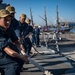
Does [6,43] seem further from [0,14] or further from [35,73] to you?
[35,73]

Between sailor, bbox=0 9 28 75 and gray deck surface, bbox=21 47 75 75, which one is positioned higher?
sailor, bbox=0 9 28 75

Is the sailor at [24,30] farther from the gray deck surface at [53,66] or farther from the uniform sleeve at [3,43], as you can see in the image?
the uniform sleeve at [3,43]

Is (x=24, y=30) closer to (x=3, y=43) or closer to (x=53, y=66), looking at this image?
(x=53, y=66)

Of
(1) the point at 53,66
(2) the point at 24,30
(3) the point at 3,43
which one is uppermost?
(3) the point at 3,43

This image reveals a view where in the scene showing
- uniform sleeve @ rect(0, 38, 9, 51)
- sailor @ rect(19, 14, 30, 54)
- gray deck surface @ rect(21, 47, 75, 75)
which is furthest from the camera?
sailor @ rect(19, 14, 30, 54)

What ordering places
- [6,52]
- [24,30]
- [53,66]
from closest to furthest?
[6,52] < [53,66] < [24,30]

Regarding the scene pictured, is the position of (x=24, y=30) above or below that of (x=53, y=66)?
above

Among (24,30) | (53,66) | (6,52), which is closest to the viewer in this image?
(6,52)

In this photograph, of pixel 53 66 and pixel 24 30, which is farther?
pixel 24 30

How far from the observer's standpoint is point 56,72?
29.5 feet

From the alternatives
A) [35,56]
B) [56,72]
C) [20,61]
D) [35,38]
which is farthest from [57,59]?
[35,38]

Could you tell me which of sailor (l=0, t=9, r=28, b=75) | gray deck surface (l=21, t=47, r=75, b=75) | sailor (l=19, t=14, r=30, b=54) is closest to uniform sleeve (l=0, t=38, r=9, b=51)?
sailor (l=0, t=9, r=28, b=75)

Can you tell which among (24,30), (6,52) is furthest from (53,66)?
(6,52)

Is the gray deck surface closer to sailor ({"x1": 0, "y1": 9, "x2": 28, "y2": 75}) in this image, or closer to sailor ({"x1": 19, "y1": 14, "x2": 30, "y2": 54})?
sailor ({"x1": 19, "y1": 14, "x2": 30, "y2": 54})
